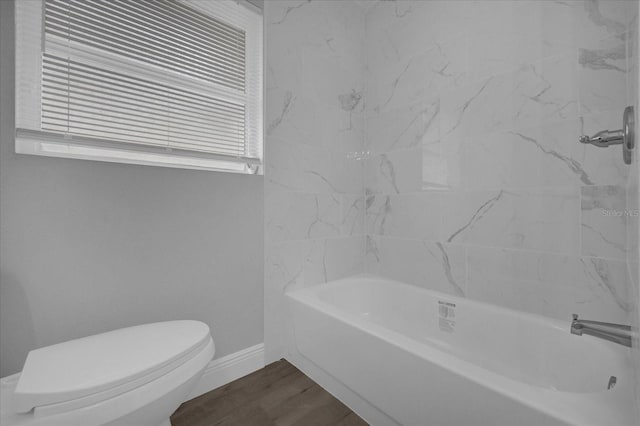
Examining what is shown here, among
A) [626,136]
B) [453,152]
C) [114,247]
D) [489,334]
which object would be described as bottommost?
[489,334]

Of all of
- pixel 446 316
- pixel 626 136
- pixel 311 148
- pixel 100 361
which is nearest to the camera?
pixel 626 136

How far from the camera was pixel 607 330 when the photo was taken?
3.35ft

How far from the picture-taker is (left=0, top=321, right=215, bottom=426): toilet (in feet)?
2.57

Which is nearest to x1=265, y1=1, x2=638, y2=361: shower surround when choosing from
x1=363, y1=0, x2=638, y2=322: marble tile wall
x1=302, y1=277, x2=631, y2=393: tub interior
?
x1=363, y1=0, x2=638, y2=322: marble tile wall

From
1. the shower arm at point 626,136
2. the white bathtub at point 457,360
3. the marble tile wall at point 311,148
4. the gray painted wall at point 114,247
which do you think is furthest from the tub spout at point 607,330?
the gray painted wall at point 114,247

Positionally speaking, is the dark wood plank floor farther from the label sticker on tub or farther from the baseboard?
the label sticker on tub

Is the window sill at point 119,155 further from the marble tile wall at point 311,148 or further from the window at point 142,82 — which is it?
the marble tile wall at point 311,148

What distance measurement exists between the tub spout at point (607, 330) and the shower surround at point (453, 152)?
0.55 ft

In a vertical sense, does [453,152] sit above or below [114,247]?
above

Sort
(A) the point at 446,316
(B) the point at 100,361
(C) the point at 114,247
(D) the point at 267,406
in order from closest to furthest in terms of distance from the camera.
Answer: (B) the point at 100,361, (C) the point at 114,247, (D) the point at 267,406, (A) the point at 446,316

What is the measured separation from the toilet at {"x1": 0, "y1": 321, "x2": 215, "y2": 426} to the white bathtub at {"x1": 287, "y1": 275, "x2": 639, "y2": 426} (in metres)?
0.66

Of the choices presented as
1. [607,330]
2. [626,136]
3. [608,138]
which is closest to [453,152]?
[608,138]

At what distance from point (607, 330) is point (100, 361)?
1750 mm

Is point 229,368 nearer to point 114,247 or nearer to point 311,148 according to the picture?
point 114,247
